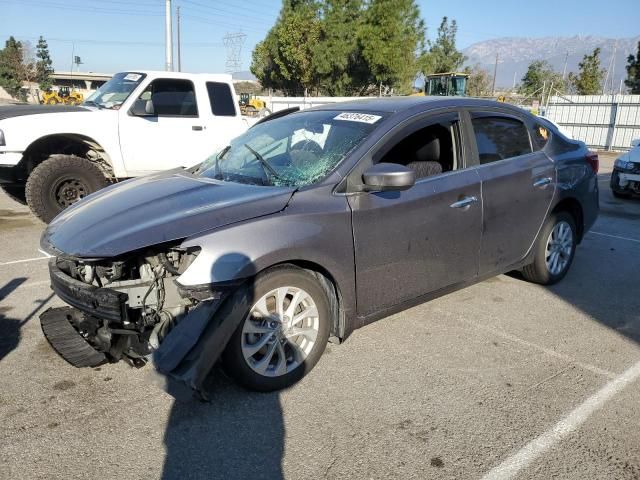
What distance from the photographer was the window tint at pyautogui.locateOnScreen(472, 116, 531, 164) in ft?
13.7

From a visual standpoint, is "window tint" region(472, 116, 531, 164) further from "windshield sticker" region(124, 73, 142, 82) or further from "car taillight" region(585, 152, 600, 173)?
"windshield sticker" region(124, 73, 142, 82)

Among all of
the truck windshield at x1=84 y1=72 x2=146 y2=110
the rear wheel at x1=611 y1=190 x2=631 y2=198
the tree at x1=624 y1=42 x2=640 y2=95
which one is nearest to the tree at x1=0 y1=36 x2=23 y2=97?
the tree at x1=624 y1=42 x2=640 y2=95

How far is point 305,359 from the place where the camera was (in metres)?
3.22

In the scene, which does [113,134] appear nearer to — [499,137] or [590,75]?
[499,137]

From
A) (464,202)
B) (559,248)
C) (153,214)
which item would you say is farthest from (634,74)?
(153,214)

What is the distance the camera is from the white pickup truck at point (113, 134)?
6645 millimetres

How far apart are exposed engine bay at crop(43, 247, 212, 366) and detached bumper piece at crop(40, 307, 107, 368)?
14 cm

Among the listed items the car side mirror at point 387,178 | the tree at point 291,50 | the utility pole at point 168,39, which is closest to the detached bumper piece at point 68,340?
the car side mirror at point 387,178

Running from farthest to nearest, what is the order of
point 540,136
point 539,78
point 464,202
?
point 539,78, point 540,136, point 464,202

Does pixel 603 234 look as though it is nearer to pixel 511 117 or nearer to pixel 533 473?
pixel 511 117

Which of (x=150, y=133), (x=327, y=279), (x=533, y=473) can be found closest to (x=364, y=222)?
(x=327, y=279)

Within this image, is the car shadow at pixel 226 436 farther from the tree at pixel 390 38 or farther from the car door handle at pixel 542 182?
the tree at pixel 390 38

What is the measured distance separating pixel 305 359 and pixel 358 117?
5.70 ft

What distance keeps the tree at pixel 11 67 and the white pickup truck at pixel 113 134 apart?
6611cm
